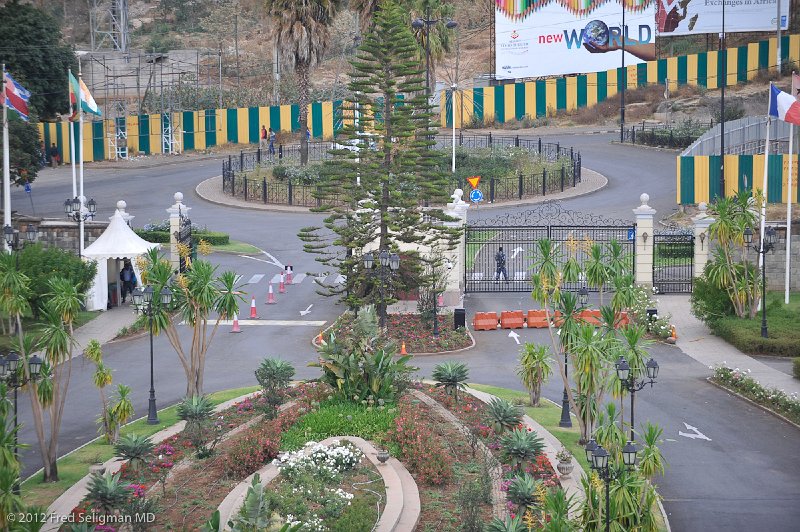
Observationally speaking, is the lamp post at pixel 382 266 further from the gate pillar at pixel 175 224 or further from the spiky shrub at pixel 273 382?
the gate pillar at pixel 175 224

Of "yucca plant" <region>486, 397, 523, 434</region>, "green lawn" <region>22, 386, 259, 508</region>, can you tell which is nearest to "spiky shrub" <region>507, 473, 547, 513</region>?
"yucca plant" <region>486, 397, 523, 434</region>

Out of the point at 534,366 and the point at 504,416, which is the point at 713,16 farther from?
the point at 504,416

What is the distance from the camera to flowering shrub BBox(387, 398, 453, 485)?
2180cm

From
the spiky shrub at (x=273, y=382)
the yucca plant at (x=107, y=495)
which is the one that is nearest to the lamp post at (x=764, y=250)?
the spiky shrub at (x=273, y=382)

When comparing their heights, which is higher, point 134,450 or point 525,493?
point 134,450

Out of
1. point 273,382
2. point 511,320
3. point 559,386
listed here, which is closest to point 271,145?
point 511,320

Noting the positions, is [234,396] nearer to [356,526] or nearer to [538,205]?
[356,526]

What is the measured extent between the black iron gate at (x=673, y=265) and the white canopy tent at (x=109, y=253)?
55.6ft

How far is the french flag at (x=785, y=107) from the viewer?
33.7 meters

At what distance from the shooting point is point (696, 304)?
3538cm

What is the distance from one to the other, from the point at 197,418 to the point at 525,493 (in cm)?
725

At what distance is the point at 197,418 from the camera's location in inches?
931

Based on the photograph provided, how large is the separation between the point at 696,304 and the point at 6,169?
21488mm

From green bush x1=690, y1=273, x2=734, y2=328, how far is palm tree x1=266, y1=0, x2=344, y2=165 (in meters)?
26.6
